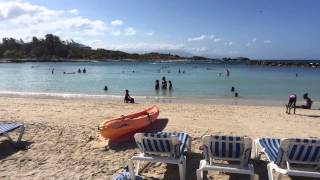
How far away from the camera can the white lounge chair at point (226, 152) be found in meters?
6.04

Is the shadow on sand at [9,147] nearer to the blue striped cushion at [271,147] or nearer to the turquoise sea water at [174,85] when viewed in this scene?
the blue striped cushion at [271,147]

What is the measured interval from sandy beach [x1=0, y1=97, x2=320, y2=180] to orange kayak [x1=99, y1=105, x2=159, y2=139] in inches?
12.5

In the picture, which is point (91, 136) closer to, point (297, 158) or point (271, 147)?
point (271, 147)

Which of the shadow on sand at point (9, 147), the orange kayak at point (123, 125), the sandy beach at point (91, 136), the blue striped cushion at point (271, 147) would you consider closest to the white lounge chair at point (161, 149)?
the sandy beach at point (91, 136)

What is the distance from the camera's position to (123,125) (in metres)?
9.36

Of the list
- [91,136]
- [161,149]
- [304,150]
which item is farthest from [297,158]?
[91,136]

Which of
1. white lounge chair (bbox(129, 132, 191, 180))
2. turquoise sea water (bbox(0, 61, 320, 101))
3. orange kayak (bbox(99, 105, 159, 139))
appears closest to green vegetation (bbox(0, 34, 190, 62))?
turquoise sea water (bbox(0, 61, 320, 101))

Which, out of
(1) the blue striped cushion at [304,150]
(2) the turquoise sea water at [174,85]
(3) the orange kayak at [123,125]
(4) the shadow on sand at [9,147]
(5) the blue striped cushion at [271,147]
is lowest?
(2) the turquoise sea water at [174,85]

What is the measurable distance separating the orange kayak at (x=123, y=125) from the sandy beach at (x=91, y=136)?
32 cm

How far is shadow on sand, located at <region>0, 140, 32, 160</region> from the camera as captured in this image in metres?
8.15

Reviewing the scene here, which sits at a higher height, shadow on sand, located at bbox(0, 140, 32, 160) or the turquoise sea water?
shadow on sand, located at bbox(0, 140, 32, 160)

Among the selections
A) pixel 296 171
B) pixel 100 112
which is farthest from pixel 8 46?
pixel 296 171

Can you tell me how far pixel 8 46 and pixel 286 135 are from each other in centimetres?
14679

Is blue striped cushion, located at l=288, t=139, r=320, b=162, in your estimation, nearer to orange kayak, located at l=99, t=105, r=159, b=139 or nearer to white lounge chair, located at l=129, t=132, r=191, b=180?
white lounge chair, located at l=129, t=132, r=191, b=180
